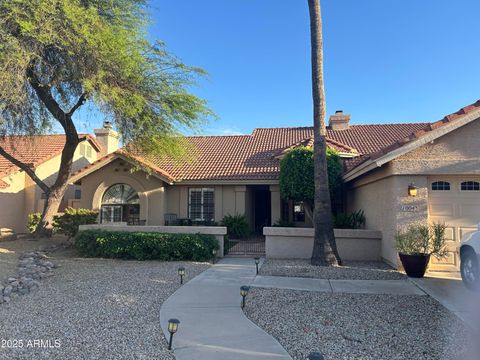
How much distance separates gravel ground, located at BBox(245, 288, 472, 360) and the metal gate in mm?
5639

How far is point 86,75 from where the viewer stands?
452 inches

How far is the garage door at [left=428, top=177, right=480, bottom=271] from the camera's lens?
31.3 ft

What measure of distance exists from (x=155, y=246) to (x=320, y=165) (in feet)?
19.6

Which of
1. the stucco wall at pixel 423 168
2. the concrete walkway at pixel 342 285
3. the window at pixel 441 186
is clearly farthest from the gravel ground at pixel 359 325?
the window at pixel 441 186

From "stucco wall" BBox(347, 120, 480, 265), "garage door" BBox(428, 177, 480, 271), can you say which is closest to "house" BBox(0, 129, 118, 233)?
"stucco wall" BBox(347, 120, 480, 265)

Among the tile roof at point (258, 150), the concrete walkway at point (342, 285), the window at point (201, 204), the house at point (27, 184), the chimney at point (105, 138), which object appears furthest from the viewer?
the chimney at point (105, 138)

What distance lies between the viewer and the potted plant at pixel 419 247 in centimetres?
893

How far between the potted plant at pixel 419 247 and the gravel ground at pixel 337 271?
41cm

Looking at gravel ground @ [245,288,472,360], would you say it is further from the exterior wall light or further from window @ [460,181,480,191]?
window @ [460,181,480,191]

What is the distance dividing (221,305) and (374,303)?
2937 millimetres

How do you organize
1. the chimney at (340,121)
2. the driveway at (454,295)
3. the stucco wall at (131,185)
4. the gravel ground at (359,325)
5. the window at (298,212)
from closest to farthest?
the gravel ground at (359,325)
the driveway at (454,295)
the stucco wall at (131,185)
the window at (298,212)
the chimney at (340,121)

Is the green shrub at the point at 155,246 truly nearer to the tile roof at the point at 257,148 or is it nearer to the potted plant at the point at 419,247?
the tile roof at the point at 257,148

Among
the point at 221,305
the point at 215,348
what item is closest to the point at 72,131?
the point at 221,305

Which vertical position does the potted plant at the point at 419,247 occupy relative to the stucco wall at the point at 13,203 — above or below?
below
